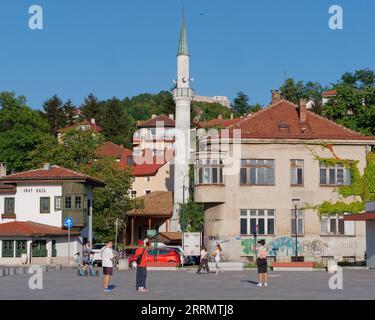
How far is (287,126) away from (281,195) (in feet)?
18.1

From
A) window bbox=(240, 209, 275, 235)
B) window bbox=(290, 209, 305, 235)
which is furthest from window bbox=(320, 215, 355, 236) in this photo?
window bbox=(240, 209, 275, 235)

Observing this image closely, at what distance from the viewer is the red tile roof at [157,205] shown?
→ 313 feet

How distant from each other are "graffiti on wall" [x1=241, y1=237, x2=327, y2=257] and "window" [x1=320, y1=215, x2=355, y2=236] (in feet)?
3.39

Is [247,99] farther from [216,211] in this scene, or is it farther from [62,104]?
[216,211]

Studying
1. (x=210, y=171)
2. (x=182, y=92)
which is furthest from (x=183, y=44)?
(x=210, y=171)

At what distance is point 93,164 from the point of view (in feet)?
280

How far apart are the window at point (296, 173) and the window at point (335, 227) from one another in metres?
3.18

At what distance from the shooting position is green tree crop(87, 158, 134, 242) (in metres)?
82.1

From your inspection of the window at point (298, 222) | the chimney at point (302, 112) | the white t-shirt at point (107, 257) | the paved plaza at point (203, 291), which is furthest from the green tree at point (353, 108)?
the white t-shirt at point (107, 257)

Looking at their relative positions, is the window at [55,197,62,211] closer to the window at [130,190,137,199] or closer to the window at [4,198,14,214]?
the window at [4,198,14,214]

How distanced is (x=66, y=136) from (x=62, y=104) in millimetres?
56848

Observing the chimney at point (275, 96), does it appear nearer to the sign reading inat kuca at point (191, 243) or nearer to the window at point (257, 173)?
the window at point (257, 173)

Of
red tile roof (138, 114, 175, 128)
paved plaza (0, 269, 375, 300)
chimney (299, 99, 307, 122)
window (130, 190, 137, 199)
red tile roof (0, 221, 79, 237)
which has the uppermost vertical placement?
red tile roof (138, 114, 175, 128)
